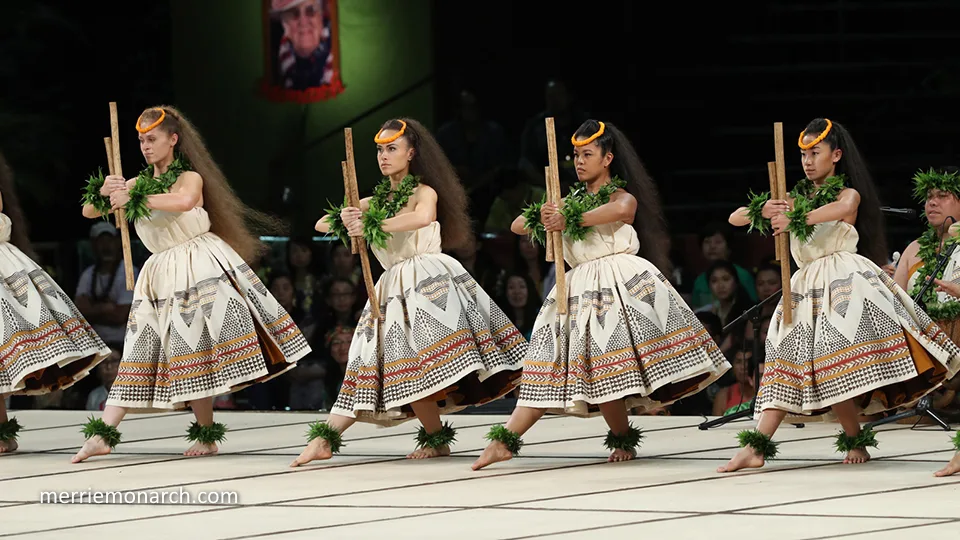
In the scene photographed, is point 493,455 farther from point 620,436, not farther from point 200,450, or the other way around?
point 200,450

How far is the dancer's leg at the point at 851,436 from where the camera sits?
19.1 feet

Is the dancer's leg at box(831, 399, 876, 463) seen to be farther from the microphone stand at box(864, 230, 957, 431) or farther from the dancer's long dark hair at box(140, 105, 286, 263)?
the dancer's long dark hair at box(140, 105, 286, 263)

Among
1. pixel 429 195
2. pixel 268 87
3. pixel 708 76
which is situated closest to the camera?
pixel 429 195

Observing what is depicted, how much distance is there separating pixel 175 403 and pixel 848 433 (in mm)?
2582

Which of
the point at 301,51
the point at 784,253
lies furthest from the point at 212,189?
the point at 301,51

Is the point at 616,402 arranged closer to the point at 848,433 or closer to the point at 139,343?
the point at 848,433

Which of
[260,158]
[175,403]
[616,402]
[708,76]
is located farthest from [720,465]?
[260,158]

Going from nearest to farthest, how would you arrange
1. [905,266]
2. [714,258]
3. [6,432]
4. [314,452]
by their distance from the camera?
1. [314,452]
2. [6,432]
3. [905,266]
4. [714,258]

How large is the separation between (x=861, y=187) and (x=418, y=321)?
170 centimetres

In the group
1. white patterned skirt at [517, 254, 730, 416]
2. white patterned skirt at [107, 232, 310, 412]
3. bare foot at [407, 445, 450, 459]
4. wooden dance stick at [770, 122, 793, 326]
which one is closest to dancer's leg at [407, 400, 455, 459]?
bare foot at [407, 445, 450, 459]

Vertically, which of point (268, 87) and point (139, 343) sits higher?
point (268, 87)

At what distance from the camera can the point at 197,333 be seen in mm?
6469

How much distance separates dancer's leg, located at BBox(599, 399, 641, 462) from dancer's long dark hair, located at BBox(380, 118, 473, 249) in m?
0.90

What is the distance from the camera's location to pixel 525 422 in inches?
238
